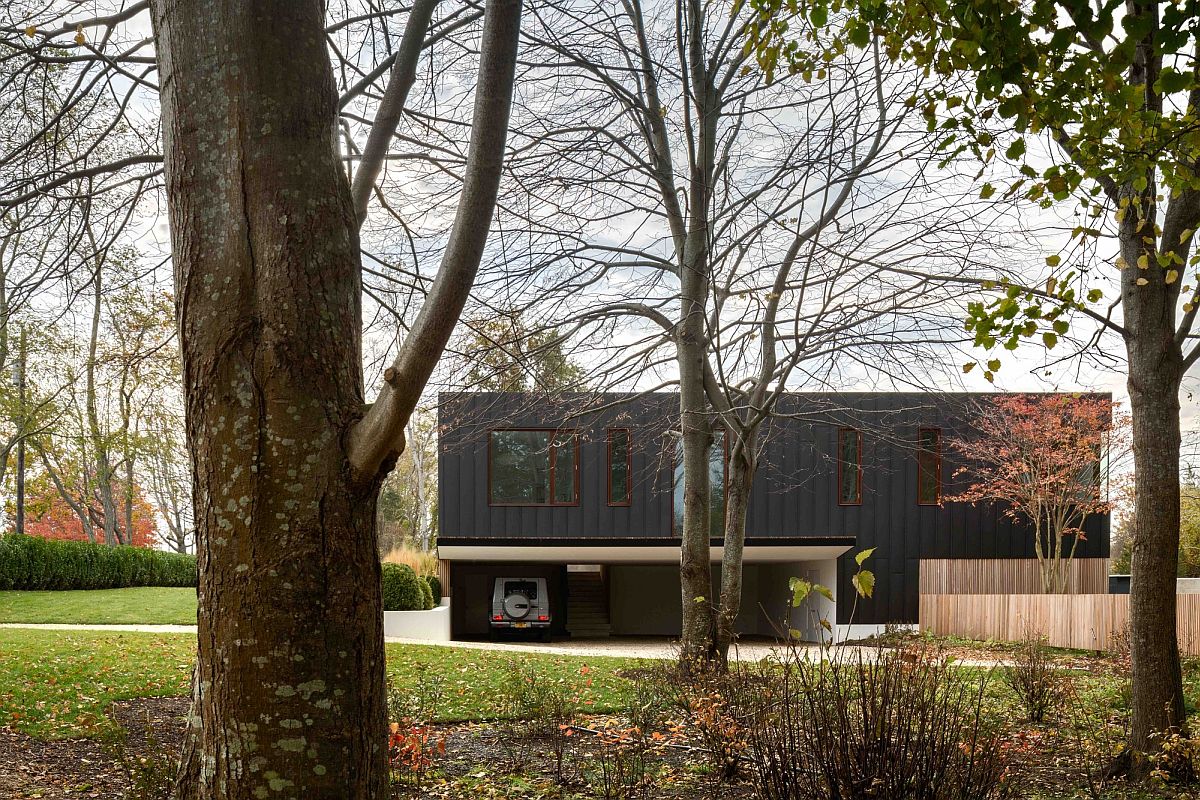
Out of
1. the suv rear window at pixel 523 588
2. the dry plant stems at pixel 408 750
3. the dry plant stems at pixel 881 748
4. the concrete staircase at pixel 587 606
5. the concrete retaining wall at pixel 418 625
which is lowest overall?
the concrete staircase at pixel 587 606

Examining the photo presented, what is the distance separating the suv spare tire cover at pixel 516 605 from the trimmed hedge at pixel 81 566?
6.19 m

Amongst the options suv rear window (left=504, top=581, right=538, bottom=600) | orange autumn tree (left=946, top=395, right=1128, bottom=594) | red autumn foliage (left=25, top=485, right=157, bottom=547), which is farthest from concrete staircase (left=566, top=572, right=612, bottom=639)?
red autumn foliage (left=25, top=485, right=157, bottom=547)

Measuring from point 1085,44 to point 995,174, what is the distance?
1.73 metres

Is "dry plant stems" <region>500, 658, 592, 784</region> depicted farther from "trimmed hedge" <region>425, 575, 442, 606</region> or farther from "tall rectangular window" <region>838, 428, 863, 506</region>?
"trimmed hedge" <region>425, 575, 442, 606</region>

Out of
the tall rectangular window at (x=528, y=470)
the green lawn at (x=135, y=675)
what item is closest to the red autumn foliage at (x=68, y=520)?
the tall rectangular window at (x=528, y=470)

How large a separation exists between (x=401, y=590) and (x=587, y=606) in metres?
6.78

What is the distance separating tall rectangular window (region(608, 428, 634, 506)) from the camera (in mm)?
17797

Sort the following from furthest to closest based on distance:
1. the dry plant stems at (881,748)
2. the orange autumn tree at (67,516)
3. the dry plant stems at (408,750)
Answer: the orange autumn tree at (67,516) → the dry plant stems at (408,750) → the dry plant stems at (881,748)

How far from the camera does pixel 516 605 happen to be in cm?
1898

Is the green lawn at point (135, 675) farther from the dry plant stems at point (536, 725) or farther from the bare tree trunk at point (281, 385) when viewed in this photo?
the bare tree trunk at point (281, 385)

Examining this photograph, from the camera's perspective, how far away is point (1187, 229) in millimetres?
5430

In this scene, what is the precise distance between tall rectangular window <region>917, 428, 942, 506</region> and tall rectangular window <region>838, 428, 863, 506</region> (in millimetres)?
1276

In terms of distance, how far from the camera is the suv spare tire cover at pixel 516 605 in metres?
18.8

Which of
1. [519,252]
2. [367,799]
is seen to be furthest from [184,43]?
[519,252]
